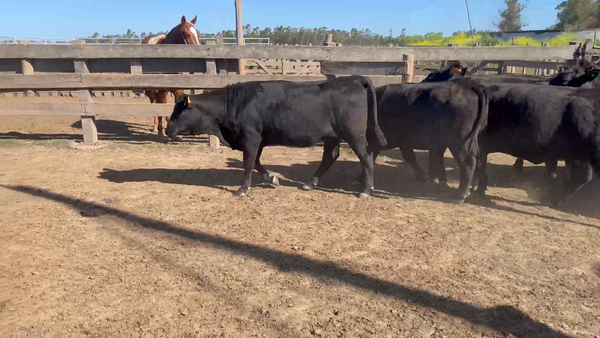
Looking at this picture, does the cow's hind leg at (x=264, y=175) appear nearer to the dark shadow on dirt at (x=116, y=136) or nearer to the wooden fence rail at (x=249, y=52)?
the wooden fence rail at (x=249, y=52)

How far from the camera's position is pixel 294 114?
5.91m

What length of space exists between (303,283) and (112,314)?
141cm

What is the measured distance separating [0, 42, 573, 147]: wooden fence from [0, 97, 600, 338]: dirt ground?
72.9 inches

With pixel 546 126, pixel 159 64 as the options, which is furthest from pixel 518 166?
pixel 159 64

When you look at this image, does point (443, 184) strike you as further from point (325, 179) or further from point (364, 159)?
point (325, 179)

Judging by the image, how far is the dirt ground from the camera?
3.05 meters

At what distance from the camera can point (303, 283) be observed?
3551 mm


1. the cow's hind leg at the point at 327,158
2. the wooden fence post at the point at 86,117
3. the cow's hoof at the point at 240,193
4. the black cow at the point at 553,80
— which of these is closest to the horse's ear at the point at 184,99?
the cow's hoof at the point at 240,193

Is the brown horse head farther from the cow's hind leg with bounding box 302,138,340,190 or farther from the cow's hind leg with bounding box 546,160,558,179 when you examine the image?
the cow's hind leg with bounding box 546,160,558,179

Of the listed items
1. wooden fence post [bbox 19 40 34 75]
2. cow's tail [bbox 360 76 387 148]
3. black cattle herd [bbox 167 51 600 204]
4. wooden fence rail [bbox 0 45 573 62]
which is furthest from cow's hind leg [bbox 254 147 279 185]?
wooden fence post [bbox 19 40 34 75]

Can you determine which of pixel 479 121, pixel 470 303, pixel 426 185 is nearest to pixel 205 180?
pixel 426 185

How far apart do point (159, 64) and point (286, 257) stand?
5.89 m

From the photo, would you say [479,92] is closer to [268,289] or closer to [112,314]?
[268,289]

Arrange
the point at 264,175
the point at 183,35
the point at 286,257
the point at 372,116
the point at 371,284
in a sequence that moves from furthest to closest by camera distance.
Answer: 1. the point at 183,35
2. the point at 264,175
3. the point at 372,116
4. the point at 286,257
5. the point at 371,284
